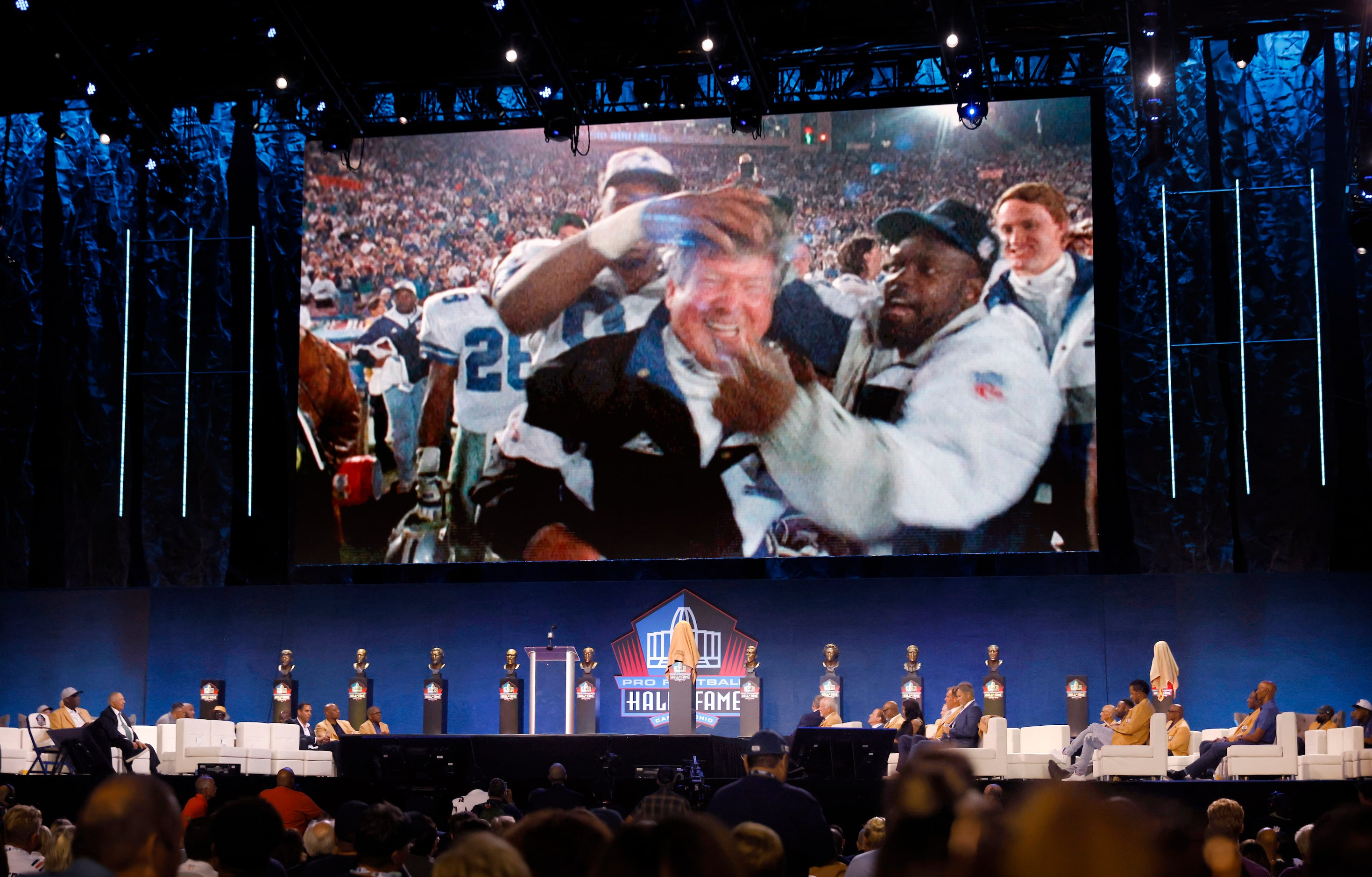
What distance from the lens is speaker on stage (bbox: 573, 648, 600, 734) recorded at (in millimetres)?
13086

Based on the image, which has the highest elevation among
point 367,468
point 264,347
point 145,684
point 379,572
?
point 264,347

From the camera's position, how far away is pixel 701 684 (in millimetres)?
13406

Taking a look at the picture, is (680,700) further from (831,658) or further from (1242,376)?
(1242,376)

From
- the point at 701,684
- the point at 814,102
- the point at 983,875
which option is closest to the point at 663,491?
the point at 701,684

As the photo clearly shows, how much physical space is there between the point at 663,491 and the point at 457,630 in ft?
9.01

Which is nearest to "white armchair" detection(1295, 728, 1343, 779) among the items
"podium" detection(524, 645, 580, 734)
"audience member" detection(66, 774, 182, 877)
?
"podium" detection(524, 645, 580, 734)

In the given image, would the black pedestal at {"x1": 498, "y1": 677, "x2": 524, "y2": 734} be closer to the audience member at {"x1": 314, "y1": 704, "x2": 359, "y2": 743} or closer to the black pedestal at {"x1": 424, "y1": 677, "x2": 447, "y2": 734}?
the black pedestal at {"x1": 424, "y1": 677, "x2": 447, "y2": 734}

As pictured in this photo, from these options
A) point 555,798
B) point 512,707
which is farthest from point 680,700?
point 555,798

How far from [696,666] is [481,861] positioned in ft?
37.6

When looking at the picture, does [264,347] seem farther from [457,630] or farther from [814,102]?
[814,102]

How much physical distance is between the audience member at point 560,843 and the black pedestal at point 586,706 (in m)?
10.9

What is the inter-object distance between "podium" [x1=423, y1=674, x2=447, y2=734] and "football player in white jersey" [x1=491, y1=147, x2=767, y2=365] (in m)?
3.20

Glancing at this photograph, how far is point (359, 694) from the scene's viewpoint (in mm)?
13680

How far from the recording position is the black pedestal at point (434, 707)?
13.4 metres
